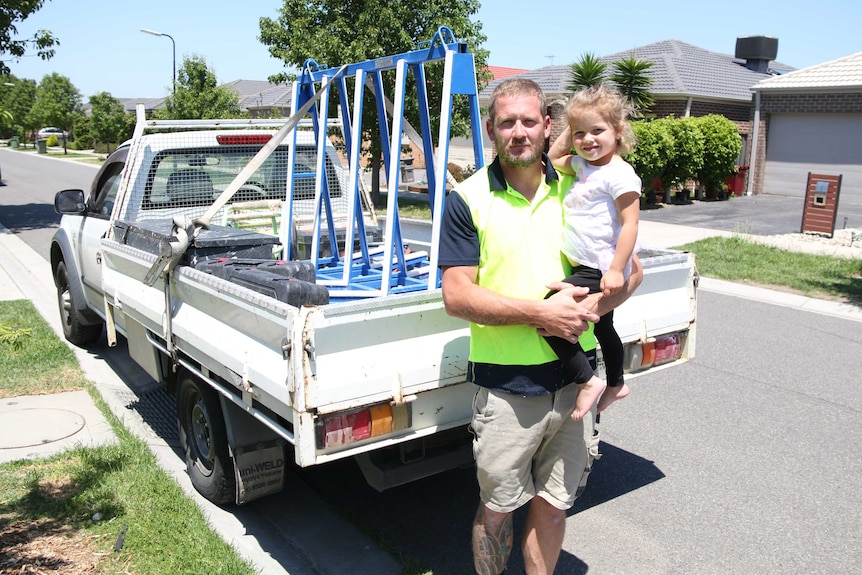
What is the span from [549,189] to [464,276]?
509 mm

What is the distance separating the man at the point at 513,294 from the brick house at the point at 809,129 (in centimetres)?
2142

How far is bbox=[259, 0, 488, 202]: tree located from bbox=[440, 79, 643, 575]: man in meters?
13.9

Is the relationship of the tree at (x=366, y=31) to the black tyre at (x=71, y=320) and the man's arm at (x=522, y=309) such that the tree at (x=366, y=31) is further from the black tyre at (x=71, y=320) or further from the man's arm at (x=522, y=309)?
the man's arm at (x=522, y=309)

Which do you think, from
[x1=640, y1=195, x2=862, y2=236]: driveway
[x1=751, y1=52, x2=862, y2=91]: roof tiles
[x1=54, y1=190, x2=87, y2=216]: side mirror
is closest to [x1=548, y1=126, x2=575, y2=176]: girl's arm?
[x1=54, y1=190, x2=87, y2=216]: side mirror

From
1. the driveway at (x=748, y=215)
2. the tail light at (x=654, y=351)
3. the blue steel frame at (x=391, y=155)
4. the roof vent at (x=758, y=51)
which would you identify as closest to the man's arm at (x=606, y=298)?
the tail light at (x=654, y=351)

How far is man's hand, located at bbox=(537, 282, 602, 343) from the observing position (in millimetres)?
2666

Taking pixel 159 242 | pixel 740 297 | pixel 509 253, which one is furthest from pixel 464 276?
pixel 740 297

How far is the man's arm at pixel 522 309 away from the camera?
267cm

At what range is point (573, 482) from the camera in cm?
→ 301

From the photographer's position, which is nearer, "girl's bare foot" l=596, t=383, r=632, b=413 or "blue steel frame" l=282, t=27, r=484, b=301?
"girl's bare foot" l=596, t=383, r=632, b=413

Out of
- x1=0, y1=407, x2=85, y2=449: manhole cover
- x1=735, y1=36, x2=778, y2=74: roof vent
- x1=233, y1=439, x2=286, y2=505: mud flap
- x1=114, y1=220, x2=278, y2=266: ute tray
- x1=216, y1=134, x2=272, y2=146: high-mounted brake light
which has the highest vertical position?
x1=735, y1=36, x2=778, y2=74: roof vent

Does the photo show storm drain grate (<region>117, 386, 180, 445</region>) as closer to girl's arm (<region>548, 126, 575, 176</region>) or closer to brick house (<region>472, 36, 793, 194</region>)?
girl's arm (<region>548, 126, 575, 176</region>)

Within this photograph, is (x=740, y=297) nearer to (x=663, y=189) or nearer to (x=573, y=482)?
(x=573, y=482)

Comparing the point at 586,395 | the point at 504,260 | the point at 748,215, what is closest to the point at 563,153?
the point at 504,260
